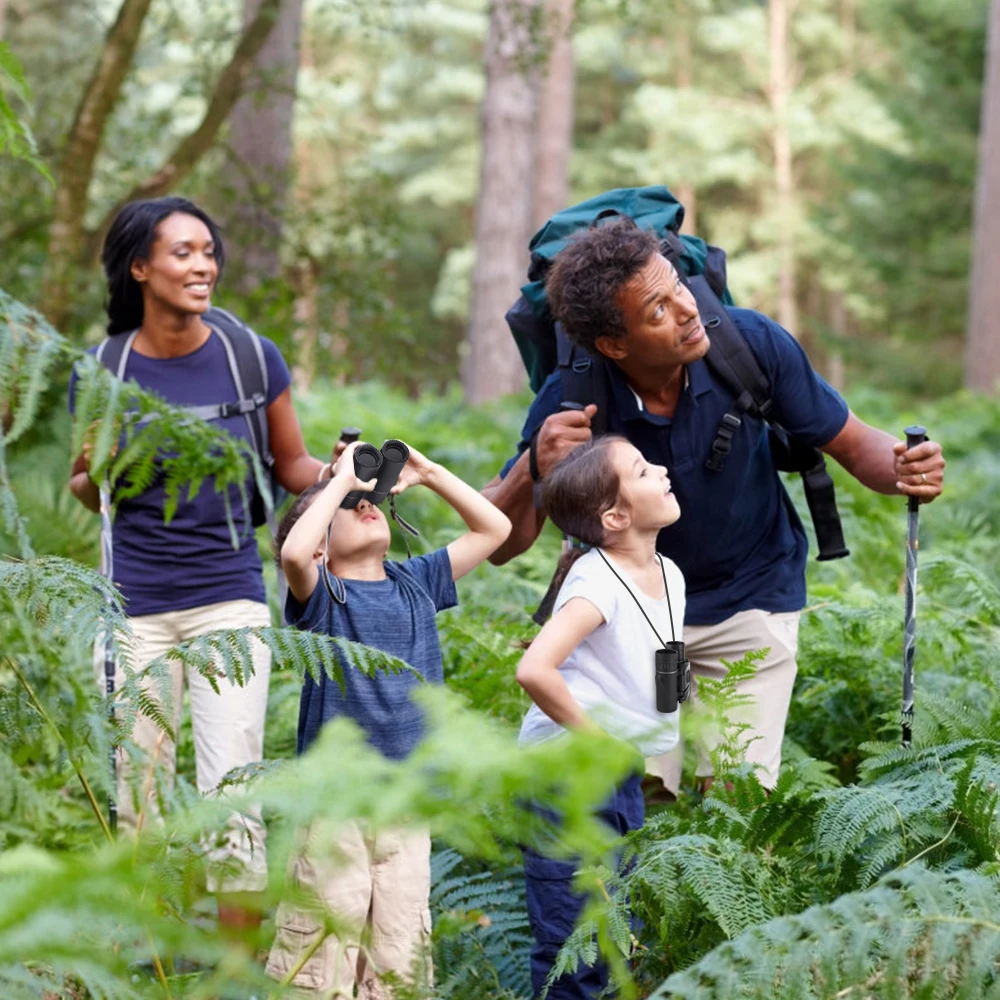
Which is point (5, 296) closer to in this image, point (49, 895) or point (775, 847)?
point (49, 895)

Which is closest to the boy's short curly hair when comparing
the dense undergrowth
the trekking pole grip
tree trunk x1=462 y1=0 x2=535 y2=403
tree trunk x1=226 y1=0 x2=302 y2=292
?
the trekking pole grip

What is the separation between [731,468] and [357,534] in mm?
1022

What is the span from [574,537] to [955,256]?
75.3ft

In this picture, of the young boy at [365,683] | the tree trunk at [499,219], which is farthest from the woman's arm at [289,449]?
the tree trunk at [499,219]

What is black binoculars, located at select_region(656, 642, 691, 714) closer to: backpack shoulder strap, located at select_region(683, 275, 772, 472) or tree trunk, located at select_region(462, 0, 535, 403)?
backpack shoulder strap, located at select_region(683, 275, 772, 472)

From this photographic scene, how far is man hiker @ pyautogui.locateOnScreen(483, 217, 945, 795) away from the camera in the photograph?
347 centimetres

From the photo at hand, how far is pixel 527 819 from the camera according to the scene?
71.4 inches

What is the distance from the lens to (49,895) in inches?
49.2

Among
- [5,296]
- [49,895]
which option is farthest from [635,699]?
[49,895]

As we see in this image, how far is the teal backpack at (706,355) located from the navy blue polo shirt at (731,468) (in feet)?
0.13

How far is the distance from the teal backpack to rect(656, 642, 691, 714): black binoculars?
0.54 meters

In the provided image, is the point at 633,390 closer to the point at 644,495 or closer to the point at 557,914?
the point at 644,495

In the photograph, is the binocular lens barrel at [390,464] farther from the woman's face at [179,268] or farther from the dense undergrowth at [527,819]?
the woman's face at [179,268]

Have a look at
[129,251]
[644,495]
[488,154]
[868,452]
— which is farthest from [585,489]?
[488,154]
